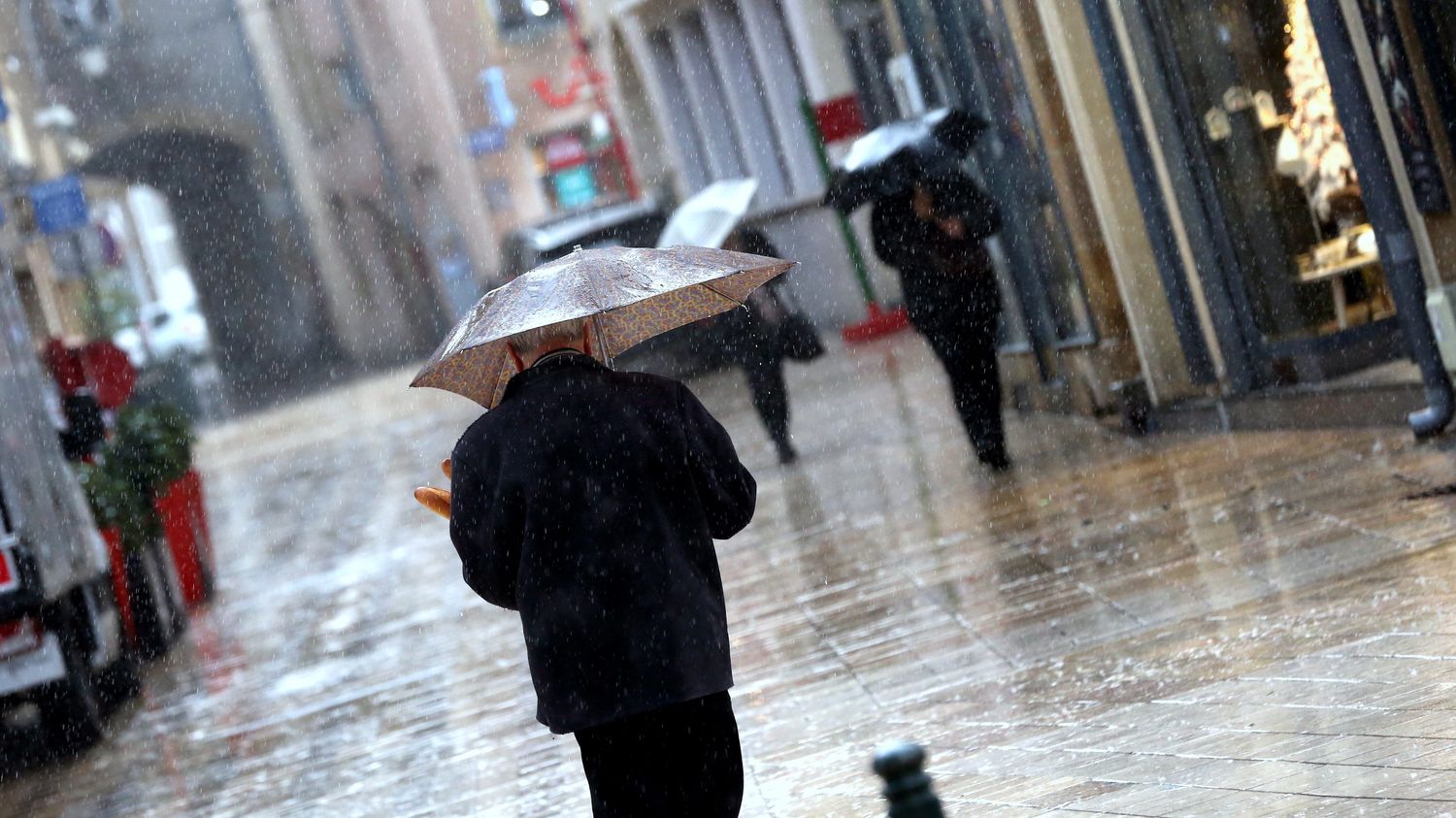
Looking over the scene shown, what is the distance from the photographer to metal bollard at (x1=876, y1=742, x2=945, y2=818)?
2375 mm

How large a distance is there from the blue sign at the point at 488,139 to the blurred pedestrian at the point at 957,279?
1209 inches

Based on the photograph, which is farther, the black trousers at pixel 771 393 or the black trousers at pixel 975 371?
the black trousers at pixel 771 393

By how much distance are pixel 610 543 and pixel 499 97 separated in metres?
36.9

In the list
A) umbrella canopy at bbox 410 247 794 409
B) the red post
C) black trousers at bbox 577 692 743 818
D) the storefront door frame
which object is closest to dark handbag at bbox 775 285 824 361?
the storefront door frame

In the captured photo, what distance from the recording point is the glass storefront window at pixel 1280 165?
9750 millimetres

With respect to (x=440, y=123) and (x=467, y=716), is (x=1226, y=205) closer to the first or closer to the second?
(x=467, y=716)

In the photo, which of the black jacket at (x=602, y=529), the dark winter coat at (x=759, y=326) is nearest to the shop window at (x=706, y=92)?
the dark winter coat at (x=759, y=326)

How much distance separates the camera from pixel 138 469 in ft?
39.1

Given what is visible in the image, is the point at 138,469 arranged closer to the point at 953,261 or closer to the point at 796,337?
the point at 796,337

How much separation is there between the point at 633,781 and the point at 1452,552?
3.44m

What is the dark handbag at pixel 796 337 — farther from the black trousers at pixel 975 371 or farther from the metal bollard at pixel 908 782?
the metal bollard at pixel 908 782

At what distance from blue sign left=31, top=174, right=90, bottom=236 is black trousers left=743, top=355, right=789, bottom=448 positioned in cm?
1262

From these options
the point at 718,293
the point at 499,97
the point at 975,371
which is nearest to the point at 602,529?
the point at 718,293

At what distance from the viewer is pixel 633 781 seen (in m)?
4.12
